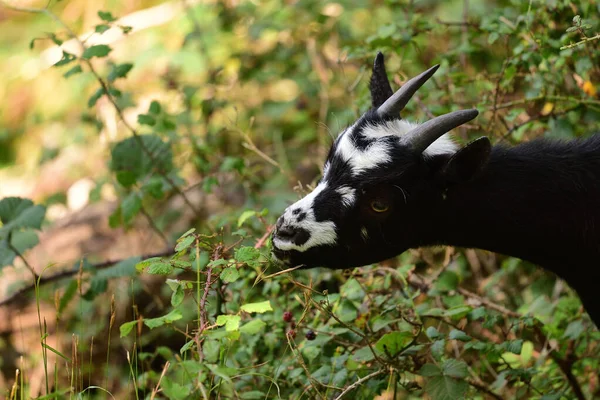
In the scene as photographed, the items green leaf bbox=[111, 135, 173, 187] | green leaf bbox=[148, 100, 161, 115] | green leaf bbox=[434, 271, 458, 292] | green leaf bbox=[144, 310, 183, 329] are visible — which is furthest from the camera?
green leaf bbox=[111, 135, 173, 187]

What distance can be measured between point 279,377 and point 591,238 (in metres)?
1.64

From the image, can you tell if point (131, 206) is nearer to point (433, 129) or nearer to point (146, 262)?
point (146, 262)

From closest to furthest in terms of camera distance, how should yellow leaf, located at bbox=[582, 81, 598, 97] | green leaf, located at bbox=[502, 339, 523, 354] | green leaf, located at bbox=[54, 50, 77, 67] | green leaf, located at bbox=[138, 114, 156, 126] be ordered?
green leaf, located at bbox=[502, 339, 523, 354], green leaf, located at bbox=[54, 50, 77, 67], yellow leaf, located at bbox=[582, 81, 598, 97], green leaf, located at bbox=[138, 114, 156, 126]

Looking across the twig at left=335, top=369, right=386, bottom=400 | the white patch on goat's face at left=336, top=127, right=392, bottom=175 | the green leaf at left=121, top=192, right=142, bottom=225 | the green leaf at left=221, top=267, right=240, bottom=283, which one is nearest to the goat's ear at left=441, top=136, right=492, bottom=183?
the white patch on goat's face at left=336, top=127, right=392, bottom=175

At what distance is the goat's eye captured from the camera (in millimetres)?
3484

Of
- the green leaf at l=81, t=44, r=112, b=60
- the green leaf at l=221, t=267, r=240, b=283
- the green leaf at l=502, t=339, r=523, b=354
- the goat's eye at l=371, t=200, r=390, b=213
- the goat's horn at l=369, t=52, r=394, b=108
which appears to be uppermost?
the green leaf at l=81, t=44, r=112, b=60

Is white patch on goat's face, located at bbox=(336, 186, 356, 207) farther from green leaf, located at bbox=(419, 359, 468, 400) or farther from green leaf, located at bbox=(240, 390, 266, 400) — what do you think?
green leaf, located at bbox=(240, 390, 266, 400)

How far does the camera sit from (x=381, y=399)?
214 inches

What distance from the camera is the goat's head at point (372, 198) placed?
11.3ft

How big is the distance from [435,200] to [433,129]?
38 cm

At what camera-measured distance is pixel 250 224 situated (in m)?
4.88

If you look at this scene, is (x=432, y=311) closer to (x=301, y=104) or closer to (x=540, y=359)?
(x=540, y=359)

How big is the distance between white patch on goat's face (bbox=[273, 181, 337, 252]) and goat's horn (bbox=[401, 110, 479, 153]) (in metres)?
0.53

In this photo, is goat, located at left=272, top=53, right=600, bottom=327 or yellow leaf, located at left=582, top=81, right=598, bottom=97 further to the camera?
yellow leaf, located at left=582, top=81, right=598, bottom=97
